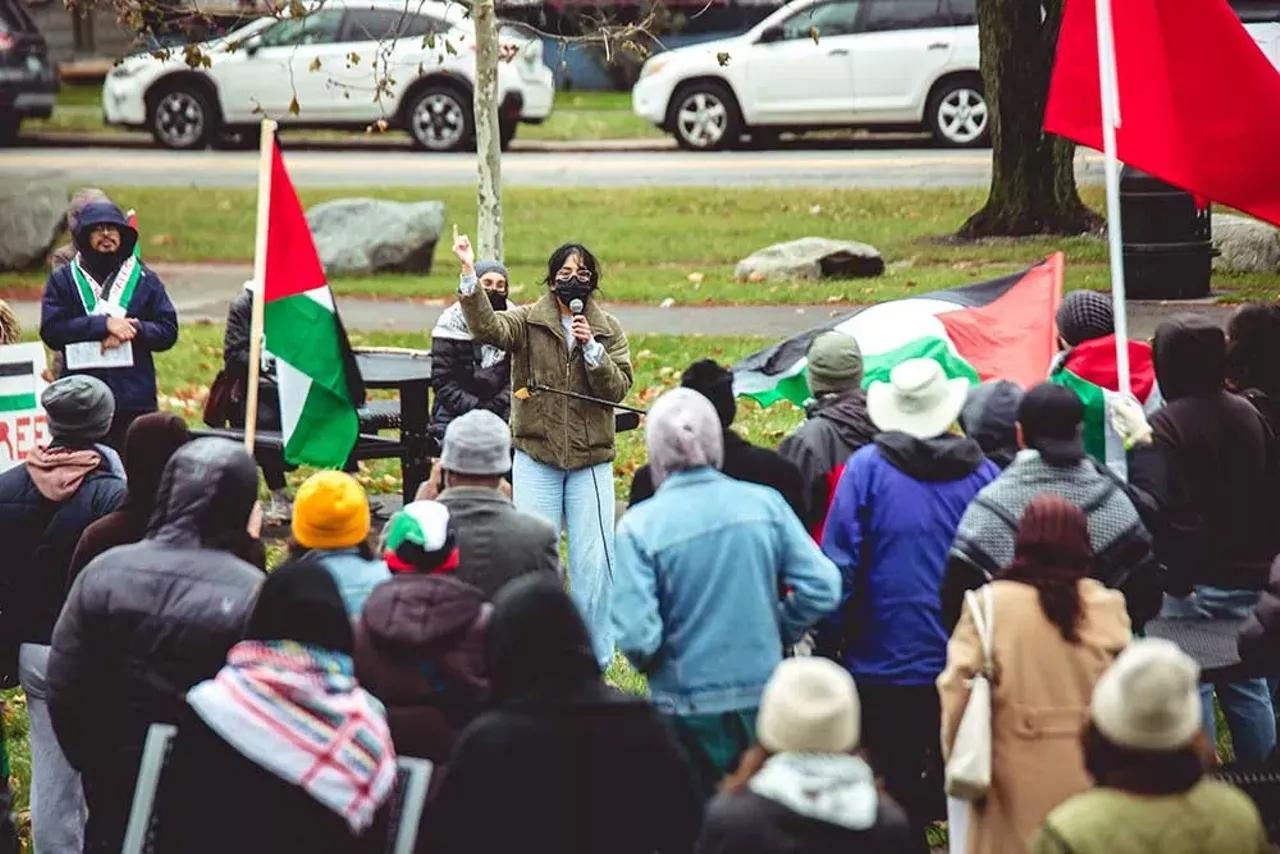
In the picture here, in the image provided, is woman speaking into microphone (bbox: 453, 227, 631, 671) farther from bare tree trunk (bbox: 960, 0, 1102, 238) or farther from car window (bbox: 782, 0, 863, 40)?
car window (bbox: 782, 0, 863, 40)

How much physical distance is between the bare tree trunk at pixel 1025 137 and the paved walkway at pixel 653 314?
3.45 meters

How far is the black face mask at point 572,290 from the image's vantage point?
8.61m

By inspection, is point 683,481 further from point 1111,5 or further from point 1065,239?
point 1065,239

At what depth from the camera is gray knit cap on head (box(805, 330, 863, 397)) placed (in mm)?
7375

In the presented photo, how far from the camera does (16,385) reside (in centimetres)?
889

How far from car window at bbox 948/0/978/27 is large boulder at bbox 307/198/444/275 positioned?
834 cm

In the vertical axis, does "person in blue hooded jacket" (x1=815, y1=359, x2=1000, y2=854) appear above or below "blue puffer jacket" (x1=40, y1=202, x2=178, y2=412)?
below

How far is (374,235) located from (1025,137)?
19.9ft

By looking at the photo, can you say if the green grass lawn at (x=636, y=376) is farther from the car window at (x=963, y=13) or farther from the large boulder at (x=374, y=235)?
the car window at (x=963, y=13)

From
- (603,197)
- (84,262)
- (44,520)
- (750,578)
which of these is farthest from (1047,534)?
(603,197)

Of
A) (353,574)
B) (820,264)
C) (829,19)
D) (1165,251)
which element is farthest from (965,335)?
(829,19)

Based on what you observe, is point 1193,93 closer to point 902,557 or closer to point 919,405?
point 919,405

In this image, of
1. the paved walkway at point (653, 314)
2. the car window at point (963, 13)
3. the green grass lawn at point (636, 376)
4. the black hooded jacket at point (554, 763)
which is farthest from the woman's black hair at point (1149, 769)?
the car window at point (963, 13)

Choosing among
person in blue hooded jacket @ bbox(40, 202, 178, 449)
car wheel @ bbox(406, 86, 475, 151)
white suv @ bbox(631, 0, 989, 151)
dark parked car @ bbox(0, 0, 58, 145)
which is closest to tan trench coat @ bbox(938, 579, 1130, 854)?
person in blue hooded jacket @ bbox(40, 202, 178, 449)
